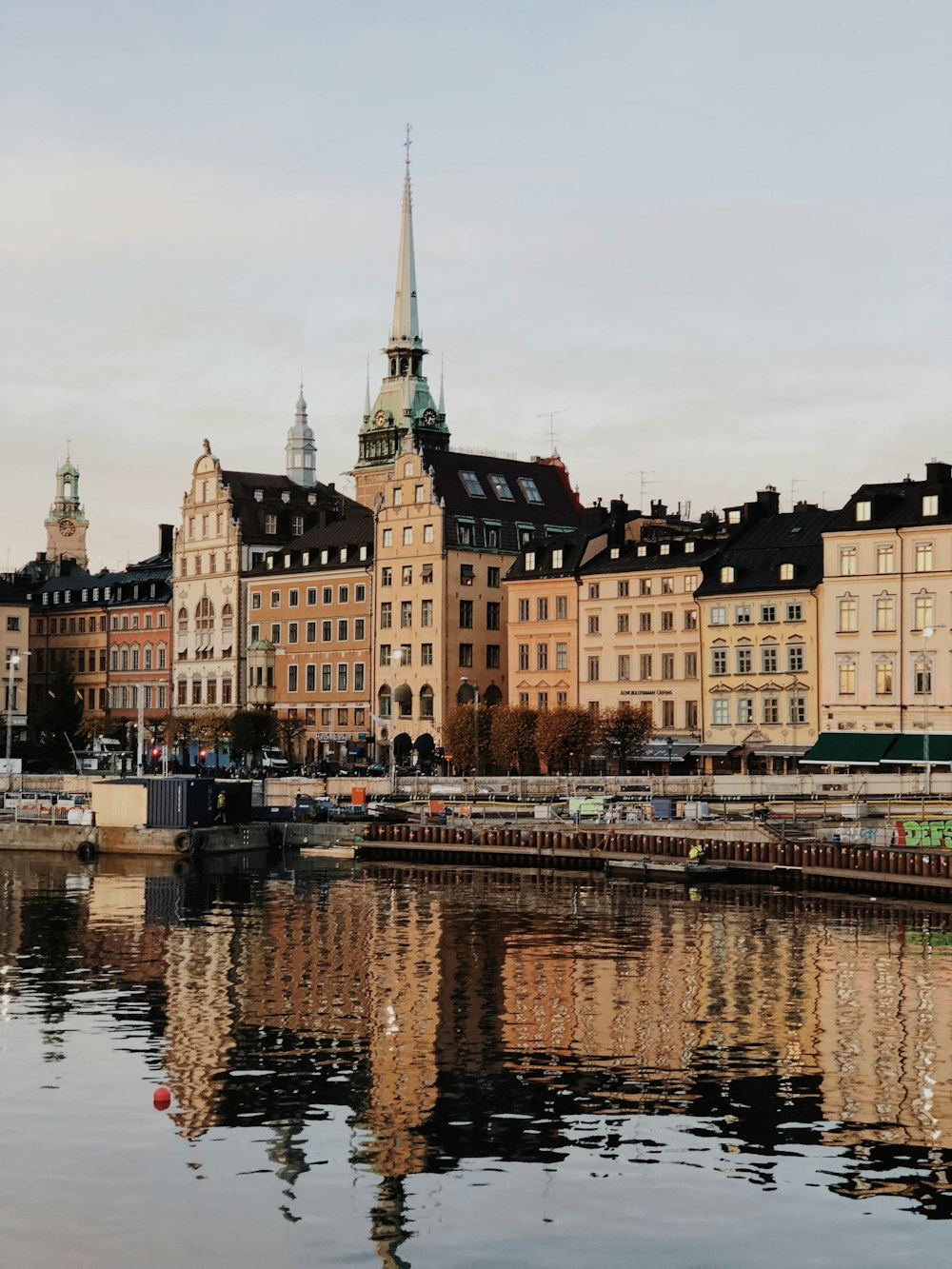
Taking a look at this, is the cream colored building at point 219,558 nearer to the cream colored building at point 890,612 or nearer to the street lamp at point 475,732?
the street lamp at point 475,732

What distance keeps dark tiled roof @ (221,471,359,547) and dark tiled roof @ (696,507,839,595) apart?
51643mm

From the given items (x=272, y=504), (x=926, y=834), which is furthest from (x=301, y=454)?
(x=926, y=834)

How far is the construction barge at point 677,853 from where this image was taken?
8212cm

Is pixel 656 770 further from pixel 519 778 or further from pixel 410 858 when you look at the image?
pixel 410 858

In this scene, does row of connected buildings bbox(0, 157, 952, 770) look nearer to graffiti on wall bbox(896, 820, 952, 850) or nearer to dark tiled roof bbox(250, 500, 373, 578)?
dark tiled roof bbox(250, 500, 373, 578)

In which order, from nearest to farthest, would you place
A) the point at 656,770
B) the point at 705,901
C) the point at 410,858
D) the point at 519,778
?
the point at 705,901 < the point at 410,858 < the point at 519,778 < the point at 656,770

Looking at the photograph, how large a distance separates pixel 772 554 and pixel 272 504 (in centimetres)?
5949

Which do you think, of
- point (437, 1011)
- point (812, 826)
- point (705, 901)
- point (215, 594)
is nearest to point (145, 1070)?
point (437, 1011)

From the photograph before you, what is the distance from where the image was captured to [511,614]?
13988 centimetres

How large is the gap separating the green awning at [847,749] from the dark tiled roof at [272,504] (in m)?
65.4

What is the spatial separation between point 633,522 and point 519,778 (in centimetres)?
3073

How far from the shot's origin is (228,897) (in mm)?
83312

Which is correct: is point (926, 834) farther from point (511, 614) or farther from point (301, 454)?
point (301, 454)

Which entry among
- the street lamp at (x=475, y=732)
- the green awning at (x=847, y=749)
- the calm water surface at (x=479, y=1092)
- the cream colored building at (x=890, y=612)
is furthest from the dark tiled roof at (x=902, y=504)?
the calm water surface at (x=479, y=1092)
